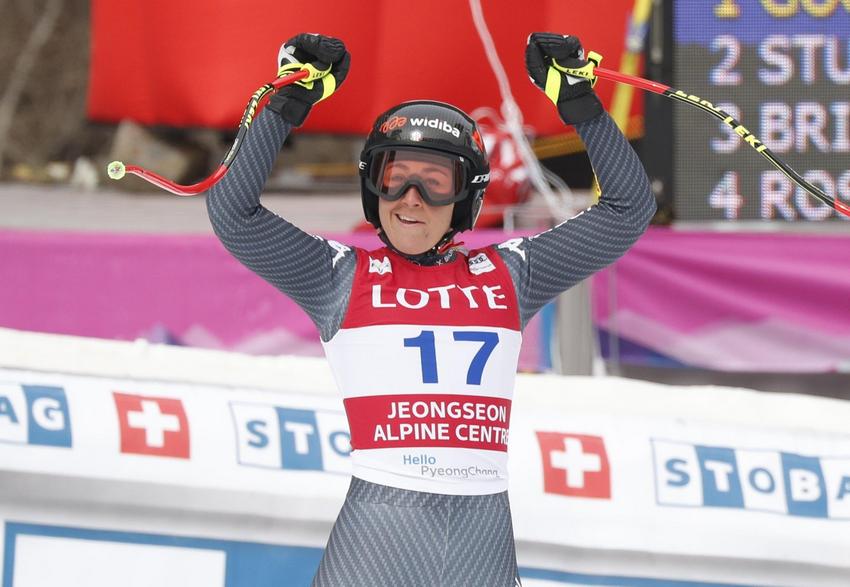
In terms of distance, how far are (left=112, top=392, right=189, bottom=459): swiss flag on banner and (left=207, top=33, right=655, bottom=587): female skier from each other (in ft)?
3.92

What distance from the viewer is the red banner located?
859cm

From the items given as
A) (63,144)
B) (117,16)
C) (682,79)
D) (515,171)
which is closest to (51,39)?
(63,144)

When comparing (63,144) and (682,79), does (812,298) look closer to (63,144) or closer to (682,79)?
(682,79)

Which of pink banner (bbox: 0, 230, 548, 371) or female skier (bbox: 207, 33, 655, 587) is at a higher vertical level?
female skier (bbox: 207, 33, 655, 587)

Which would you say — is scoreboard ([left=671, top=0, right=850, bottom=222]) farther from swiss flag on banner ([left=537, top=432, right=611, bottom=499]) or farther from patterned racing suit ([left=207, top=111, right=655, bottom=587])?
patterned racing suit ([left=207, top=111, right=655, bottom=587])

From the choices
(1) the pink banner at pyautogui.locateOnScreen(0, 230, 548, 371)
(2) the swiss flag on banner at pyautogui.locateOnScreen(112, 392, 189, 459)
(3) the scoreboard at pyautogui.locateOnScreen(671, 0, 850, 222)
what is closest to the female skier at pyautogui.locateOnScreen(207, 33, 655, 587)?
(2) the swiss flag on banner at pyautogui.locateOnScreen(112, 392, 189, 459)

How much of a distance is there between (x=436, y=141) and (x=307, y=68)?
26 cm

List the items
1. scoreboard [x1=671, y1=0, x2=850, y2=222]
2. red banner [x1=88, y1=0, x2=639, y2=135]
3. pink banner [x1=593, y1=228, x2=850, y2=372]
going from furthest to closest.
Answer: red banner [x1=88, y1=0, x2=639, y2=135], pink banner [x1=593, y1=228, x2=850, y2=372], scoreboard [x1=671, y1=0, x2=850, y2=222]

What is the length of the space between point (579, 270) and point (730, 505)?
1.19m

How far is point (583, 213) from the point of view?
254cm

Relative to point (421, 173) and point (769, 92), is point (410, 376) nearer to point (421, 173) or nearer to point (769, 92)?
point (421, 173)

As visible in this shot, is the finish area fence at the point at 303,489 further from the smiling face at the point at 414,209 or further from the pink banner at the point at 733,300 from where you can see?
the smiling face at the point at 414,209

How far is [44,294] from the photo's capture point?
198 inches

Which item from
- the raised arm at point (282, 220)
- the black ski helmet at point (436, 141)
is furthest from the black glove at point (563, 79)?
the raised arm at point (282, 220)
